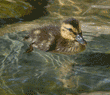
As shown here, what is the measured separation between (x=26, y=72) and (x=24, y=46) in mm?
756

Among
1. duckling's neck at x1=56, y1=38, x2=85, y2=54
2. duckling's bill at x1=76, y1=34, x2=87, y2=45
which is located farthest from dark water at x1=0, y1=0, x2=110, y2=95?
duckling's bill at x1=76, y1=34, x2=87, y2=45

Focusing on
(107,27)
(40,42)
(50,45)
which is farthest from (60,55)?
(107,27)

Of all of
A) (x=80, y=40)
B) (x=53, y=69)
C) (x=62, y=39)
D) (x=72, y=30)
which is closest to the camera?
(x=53, y=69)

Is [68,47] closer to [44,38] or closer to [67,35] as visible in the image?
[67,35]

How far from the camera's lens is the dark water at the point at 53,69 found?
4.59 ft

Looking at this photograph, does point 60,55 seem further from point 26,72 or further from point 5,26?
point 5,26

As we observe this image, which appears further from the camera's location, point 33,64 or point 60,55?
point 60,55

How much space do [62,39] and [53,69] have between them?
631mm

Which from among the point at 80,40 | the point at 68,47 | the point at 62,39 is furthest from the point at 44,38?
the point at 80,40

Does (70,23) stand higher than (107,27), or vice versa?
(70,23)

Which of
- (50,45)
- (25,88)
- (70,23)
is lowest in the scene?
(25,88)

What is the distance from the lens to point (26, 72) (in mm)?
1682

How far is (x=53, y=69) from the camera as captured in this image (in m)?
1.76

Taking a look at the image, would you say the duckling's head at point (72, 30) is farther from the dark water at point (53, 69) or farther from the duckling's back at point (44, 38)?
the dark water at point (53, 69)
